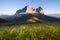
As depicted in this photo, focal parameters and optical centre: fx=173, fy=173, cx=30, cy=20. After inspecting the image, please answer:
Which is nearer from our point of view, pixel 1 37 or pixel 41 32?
pixel 1 37

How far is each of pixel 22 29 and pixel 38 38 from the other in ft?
8.31

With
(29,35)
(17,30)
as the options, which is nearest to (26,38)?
(29,35)

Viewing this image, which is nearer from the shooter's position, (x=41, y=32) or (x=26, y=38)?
(x=26, y=38)

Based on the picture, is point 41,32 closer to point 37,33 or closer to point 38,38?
point 37,33

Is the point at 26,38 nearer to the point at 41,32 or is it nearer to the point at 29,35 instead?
the point at 29,35

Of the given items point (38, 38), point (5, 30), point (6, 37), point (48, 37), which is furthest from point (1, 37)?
point (48, 37)

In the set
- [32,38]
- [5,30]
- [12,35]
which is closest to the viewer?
[32,38]

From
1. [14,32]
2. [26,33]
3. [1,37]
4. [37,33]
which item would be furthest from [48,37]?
[1,37]

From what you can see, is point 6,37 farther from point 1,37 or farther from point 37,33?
point 37,33

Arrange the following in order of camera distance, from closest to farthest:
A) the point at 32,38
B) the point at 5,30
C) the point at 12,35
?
the point at 32,38 < the point at 12,35 < the point at 5,30

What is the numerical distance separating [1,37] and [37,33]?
3.25m

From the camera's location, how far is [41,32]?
16234 mm

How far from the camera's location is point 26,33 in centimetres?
1568

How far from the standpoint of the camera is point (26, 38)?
48.2 ft
